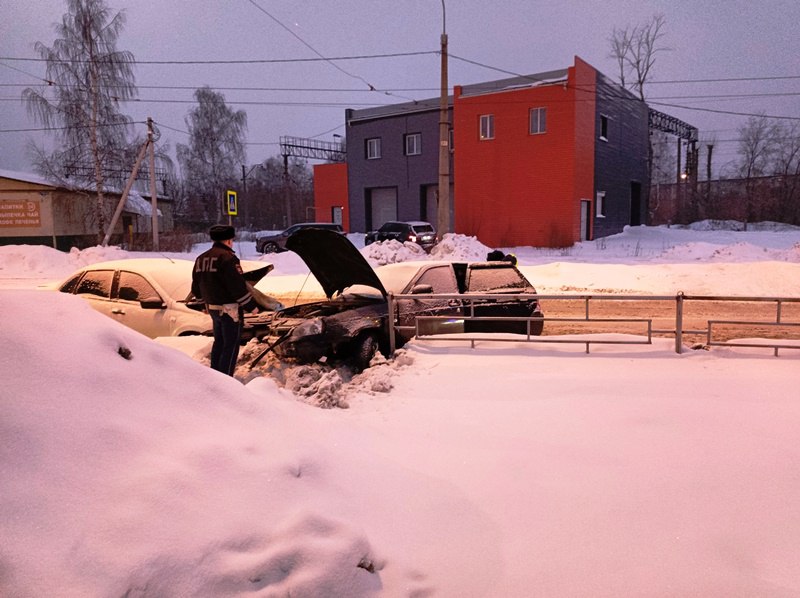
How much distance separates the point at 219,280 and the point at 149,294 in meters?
2.03

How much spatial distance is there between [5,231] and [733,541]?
3220 cm

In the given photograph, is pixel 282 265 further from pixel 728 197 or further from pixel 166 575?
pixel 728 197

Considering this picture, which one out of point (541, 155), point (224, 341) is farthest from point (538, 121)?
point (224, 341)

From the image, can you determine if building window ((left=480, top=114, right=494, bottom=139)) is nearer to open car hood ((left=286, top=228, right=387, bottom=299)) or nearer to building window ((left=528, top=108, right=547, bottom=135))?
building window ((left=528, top=108, right=547, bottom=135))

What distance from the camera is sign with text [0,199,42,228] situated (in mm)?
27000

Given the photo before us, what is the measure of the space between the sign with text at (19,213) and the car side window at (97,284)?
2354 centimetres

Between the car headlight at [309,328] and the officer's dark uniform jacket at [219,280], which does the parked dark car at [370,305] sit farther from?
the officer's dark uniform jacket at [219,280]

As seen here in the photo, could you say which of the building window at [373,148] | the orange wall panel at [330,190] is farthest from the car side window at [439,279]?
the orange wall panel at [330,190]

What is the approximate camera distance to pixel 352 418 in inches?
193

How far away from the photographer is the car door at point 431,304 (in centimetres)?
749

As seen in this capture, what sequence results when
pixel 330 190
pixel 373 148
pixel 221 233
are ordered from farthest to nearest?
1. pixel 330 190
2. pixel 373 148
3. pixel 221 233

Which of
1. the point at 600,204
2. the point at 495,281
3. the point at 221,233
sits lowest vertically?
the point at 495,281

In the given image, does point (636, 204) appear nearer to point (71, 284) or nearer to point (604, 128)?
point (604, 128)

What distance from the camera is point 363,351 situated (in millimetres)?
6953
